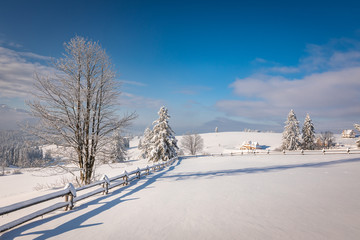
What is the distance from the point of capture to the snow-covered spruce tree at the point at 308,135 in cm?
4550

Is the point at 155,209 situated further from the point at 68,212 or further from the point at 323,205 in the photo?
the point at 323,205

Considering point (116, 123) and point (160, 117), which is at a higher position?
point (160, 117)

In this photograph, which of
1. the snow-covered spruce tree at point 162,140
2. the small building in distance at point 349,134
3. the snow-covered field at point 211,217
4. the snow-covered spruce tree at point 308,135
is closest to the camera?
the snow-covered field at point 211,217

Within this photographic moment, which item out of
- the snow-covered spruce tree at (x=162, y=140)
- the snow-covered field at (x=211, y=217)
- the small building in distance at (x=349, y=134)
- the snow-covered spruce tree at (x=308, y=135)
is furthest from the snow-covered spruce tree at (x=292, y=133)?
the small building in distance at (x=349, y=134)

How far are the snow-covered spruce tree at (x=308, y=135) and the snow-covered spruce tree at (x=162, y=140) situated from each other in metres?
37.2

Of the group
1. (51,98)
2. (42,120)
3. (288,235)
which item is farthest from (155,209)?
(51,98)

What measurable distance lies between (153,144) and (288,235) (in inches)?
1260

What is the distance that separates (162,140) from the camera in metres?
34.0

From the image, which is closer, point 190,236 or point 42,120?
point 190,236

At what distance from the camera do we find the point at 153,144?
115 ft

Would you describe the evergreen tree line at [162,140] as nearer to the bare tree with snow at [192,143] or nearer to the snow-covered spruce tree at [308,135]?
the bare tree with snow at [192,143]

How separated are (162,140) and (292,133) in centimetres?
3609

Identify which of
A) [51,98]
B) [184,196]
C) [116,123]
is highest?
[51,98]

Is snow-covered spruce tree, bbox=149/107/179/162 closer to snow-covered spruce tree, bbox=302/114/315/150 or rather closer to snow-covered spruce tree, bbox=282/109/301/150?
snow-covered spruce tree, bbox=282/109/301/150
